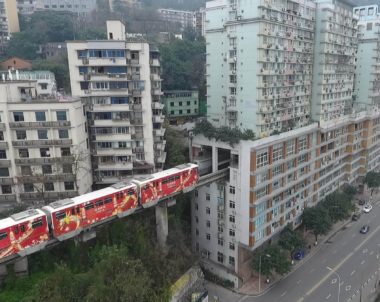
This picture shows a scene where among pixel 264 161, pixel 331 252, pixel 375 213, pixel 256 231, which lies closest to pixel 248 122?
pixel 264 161

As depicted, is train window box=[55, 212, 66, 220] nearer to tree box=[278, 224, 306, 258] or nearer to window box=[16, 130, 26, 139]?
window box=[16, 130, 26, 139]

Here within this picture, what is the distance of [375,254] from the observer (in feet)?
148

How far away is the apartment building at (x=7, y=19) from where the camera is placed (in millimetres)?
76044

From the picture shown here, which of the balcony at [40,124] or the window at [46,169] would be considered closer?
the balcony at [40,124]

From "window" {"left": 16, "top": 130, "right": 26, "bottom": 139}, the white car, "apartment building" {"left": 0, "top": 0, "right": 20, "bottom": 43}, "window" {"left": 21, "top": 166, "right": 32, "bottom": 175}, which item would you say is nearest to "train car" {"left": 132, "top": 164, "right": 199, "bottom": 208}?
"window" {"left": 21, "top": 166, "right": 32, "bottom": 175}

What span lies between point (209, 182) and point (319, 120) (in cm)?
1983

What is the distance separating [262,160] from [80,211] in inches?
807

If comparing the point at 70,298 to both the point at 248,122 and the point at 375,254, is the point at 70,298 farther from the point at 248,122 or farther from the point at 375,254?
the point at 375,254

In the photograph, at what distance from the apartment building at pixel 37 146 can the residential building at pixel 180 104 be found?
94.0ft

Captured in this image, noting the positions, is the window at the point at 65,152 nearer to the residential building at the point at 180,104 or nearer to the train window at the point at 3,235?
the train window at the point at 3,235

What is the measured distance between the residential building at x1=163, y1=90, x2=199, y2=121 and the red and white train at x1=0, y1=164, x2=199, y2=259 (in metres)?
30.3

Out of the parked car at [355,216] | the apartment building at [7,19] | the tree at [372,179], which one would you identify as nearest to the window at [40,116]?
the parked car at [355,216]

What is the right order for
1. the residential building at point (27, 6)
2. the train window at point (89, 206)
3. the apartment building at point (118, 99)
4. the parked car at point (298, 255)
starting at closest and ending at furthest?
the train window at point (89, 206), the apartment building at point (118, 99), the parked car at point (298, 255), the residential building at point (27, 6)

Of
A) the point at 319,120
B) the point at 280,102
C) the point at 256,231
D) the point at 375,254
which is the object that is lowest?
the point at 375,254
